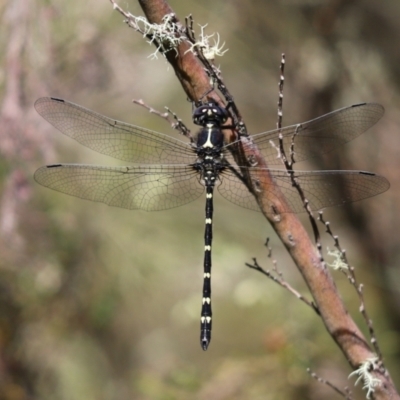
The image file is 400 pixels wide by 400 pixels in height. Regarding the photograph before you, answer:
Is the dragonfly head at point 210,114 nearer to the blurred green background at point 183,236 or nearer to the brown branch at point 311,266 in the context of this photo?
the brown branch at point 311,266

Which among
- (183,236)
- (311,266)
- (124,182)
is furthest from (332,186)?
(183,236)

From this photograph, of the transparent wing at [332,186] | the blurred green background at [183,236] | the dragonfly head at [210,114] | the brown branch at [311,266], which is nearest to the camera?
the brown branch at [311,266]

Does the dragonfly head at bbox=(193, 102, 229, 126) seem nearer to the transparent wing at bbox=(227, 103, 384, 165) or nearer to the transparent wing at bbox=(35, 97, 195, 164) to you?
the transparent wing at bbox=(227, 103, 384, 165)

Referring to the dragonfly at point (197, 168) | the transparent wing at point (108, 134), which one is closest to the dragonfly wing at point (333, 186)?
the dragonfly at point (197, 168)

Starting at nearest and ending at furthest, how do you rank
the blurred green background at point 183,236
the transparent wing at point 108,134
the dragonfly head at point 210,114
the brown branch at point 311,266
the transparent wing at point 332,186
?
the brown branch at point 311,266 → the dragonfly head at point 210,114 → the transparent wing at point 332,186 → the transparent wing at point 108,134 → the blurred green background at point 183,236

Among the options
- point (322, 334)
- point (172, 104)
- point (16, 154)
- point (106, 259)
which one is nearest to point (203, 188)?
point (16, 154)

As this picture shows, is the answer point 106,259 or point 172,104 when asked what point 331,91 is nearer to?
point 172,104

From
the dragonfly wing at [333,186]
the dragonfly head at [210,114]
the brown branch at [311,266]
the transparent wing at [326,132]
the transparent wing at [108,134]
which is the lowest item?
the brown branch at [311,266]

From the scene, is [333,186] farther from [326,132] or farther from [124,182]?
[124,182]
